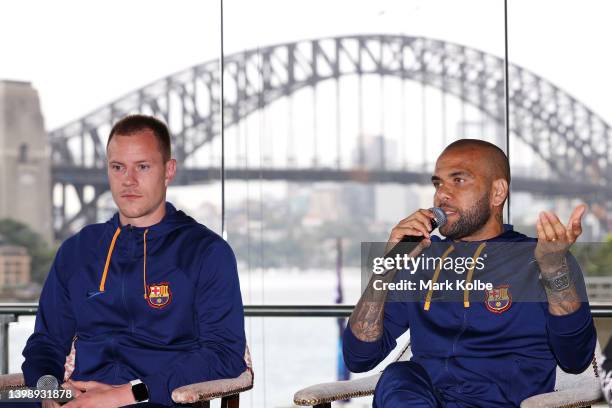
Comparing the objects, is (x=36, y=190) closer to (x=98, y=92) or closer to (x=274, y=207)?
(x=98, y=92)

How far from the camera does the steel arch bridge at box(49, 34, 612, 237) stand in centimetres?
1702

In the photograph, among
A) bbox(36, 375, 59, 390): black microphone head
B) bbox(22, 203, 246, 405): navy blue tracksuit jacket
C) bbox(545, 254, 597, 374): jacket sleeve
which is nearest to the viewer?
bbox(36, 375, 59, 390): black microphone head

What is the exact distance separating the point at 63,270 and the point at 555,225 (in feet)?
3.86

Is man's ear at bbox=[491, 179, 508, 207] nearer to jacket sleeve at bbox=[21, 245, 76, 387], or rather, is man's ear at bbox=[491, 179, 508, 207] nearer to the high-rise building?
jacket sleeve at bbox=[21, 245, 76, 387]

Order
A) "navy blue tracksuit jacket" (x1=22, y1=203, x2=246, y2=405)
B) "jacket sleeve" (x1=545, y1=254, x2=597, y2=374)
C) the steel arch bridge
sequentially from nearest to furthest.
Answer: "jacket sleeve" (x1=545, y1=254, x2=597, y2=374), "navy blue tracksuit jacket" (x1=22, y1=203, x2=246, y2=405), the steel arch bridge

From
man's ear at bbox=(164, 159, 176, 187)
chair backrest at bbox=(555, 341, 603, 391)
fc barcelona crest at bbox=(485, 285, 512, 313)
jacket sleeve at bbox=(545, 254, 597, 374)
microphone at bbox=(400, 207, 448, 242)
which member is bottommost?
chair backrest at bbox=(555, 341, 603, 391)

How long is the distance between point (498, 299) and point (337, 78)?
18.7 m

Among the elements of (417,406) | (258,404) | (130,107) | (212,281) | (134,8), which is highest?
(134,8)

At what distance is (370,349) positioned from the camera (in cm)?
222

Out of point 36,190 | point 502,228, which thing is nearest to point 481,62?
point 36,190

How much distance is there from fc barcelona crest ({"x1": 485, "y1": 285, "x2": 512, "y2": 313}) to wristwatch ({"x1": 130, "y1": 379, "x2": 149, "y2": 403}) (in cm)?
79

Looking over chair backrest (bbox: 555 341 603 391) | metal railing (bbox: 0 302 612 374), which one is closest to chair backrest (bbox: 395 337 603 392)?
chair backrest (bbox: 555 341 603 391)

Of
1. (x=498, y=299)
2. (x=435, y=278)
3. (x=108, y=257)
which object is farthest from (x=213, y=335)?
(x=498, y=299)

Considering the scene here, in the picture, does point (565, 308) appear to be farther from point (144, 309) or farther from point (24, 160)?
point (24, 160)
